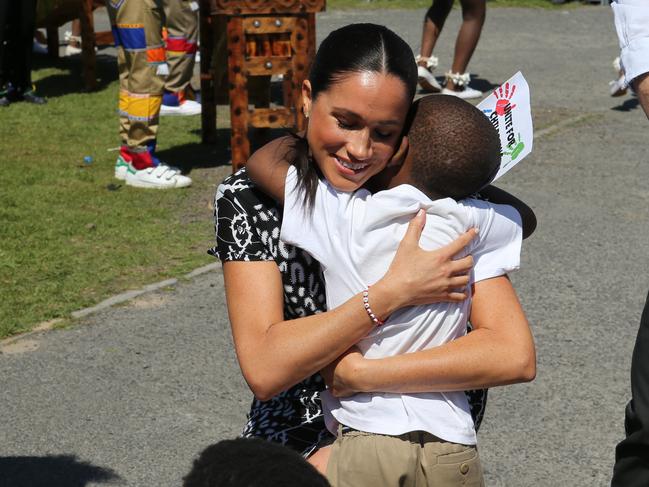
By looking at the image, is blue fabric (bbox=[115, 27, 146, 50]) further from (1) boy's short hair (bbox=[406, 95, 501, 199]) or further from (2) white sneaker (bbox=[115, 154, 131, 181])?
(1) boy's short hair (bbox=[406, 95, 501, 199])

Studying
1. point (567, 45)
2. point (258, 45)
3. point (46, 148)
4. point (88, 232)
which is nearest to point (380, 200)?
point (88, 232)

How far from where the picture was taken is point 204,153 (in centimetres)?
832

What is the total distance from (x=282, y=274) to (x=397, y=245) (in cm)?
31

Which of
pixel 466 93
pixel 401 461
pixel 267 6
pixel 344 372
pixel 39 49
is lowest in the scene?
pixel 39 49

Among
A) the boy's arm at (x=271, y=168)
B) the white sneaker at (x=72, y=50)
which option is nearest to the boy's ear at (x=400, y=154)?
the boy's arm at (x=271, y=168)

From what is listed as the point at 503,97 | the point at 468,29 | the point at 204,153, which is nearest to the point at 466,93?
the point at 468,29

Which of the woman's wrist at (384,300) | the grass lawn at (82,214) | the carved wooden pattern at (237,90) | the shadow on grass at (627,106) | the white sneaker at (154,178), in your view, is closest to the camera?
the woman's wrist at (384,300)

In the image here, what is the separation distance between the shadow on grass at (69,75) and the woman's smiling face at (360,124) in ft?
27.8

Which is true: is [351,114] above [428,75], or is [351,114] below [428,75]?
above

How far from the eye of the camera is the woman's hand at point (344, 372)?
2.18 metres

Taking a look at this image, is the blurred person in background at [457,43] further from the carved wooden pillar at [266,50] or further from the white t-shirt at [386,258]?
the white t-shirt at [386,258]

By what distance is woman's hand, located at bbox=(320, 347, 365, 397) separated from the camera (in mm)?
2178

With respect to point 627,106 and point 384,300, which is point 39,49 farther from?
point 384,300

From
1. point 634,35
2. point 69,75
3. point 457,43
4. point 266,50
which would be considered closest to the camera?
point 634,35
